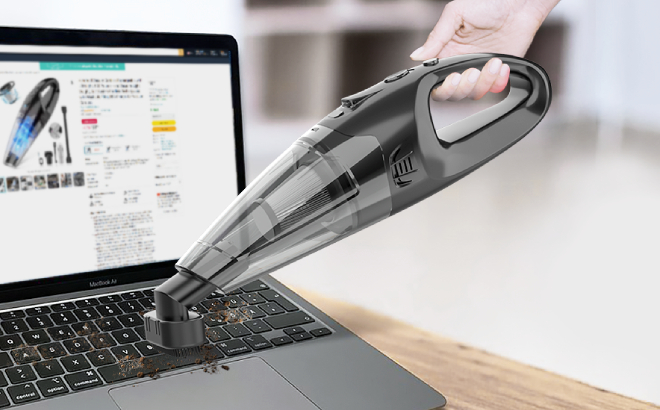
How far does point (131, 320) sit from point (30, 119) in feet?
0.82

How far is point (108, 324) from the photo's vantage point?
0.62 m

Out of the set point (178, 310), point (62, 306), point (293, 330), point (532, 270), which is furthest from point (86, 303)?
point (532, 270)

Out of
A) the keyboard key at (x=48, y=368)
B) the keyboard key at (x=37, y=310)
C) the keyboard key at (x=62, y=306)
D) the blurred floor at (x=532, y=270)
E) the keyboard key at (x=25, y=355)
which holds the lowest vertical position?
the blurred floor at (x=532, y=270)

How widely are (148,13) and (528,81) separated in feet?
4.03

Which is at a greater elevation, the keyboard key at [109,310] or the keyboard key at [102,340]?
the keyboard key at [109,310]

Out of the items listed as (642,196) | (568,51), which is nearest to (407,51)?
(568,51)

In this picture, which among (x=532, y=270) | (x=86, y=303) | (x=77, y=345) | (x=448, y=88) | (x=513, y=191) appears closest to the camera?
(x=448, y=88)

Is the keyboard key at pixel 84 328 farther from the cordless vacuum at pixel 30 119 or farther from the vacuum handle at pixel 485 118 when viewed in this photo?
the vacuum handle at pixel 485 118

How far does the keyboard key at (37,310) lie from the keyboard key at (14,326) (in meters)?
0.02

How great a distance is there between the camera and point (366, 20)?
3.68 m

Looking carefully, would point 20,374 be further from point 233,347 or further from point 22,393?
point 233,347

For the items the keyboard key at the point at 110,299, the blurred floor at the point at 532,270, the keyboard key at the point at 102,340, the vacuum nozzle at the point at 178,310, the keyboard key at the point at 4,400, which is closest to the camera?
the vacuum nozzle at the point at 178,310

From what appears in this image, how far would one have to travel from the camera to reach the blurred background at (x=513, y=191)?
147 centimetres

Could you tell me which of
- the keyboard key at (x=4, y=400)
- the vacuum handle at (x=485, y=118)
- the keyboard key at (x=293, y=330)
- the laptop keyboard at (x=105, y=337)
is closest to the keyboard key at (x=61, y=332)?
the laptop keyboard at (x=105, y=337)
